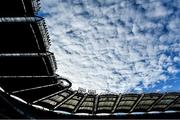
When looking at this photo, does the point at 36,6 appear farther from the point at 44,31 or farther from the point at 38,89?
the point at 38,89

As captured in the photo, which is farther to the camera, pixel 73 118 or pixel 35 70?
pixel 73 118

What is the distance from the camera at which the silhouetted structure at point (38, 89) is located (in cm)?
1999

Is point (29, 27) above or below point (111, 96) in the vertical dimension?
above

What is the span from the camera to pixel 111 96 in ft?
107

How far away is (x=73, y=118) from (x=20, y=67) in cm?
1239

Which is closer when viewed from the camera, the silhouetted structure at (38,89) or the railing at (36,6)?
the railing at (36,6)

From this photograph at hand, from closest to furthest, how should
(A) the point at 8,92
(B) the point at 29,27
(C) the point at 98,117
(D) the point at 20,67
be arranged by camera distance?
(B) the point at 29,27 → (D) the point at 20,67 → (A) the point at 8,92 → (C) the point at 98,117

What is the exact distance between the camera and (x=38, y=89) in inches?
1199

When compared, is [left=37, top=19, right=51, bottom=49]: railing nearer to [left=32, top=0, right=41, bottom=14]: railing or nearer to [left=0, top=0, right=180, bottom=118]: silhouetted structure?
[left=0, top=0, right=180, bottom=118]: silhouetted structure

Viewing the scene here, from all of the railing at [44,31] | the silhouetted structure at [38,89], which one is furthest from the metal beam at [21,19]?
the railing at [44,31]

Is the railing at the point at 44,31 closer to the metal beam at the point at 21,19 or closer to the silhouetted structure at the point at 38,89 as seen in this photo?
the silhouetted structure at the point at 38,89

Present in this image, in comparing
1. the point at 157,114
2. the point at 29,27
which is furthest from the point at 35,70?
the point at 157,114

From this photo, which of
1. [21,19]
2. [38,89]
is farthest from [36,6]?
[38,89]

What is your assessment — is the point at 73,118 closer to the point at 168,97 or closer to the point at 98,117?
the point at 98,117
